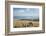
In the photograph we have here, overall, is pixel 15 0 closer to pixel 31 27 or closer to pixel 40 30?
pixel 31 27

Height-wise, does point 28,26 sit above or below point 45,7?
below

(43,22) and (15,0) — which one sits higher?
(15,0)

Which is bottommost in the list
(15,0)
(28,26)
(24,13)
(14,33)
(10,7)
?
(14,33)

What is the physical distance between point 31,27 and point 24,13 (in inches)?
10.6

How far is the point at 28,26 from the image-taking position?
4.75 feet

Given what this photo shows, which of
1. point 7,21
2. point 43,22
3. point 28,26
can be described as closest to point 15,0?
point 7,21

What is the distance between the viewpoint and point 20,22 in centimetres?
144

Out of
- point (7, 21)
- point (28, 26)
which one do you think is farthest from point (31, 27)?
point (7, 21)

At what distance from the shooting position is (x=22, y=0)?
4.76 feet

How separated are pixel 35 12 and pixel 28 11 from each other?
0.12 m

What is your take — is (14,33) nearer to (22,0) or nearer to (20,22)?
(20,22)
